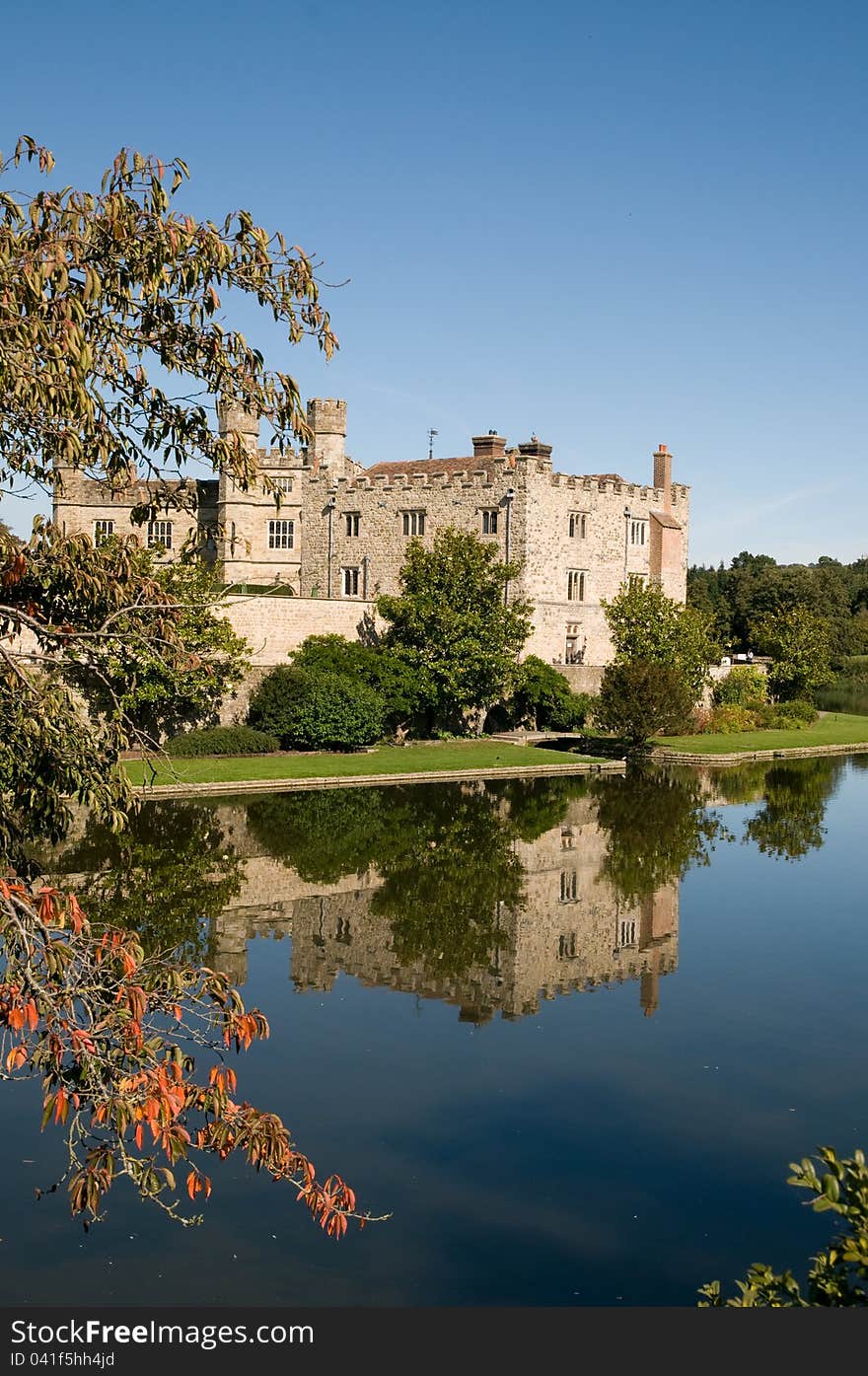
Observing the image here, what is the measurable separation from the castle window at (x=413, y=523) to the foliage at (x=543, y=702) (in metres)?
6.67

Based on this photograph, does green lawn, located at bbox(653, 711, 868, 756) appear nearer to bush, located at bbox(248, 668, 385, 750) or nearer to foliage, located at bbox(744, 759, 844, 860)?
foliage, located at bbox(744, 759, 844, 860)

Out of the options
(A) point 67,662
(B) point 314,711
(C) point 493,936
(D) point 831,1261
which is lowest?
(C) point 493,936

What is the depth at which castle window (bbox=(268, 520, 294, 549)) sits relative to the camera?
168ft

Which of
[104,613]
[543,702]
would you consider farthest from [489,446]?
[104,613]

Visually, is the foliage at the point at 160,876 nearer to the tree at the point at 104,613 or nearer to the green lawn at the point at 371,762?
the green lawn at the point at 371,762

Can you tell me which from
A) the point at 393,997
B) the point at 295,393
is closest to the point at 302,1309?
the point at 295,393

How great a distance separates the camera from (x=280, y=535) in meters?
51.4

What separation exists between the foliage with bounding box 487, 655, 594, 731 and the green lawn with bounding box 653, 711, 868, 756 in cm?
303

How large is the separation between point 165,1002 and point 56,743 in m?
2.76

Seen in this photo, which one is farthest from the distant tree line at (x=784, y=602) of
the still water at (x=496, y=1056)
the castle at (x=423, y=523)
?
the still water at (x=496, y=1056)

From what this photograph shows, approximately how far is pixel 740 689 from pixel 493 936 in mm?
37023

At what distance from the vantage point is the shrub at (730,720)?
168 ft

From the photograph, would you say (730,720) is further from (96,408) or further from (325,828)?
(96,408)

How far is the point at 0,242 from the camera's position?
8305 millimetres
